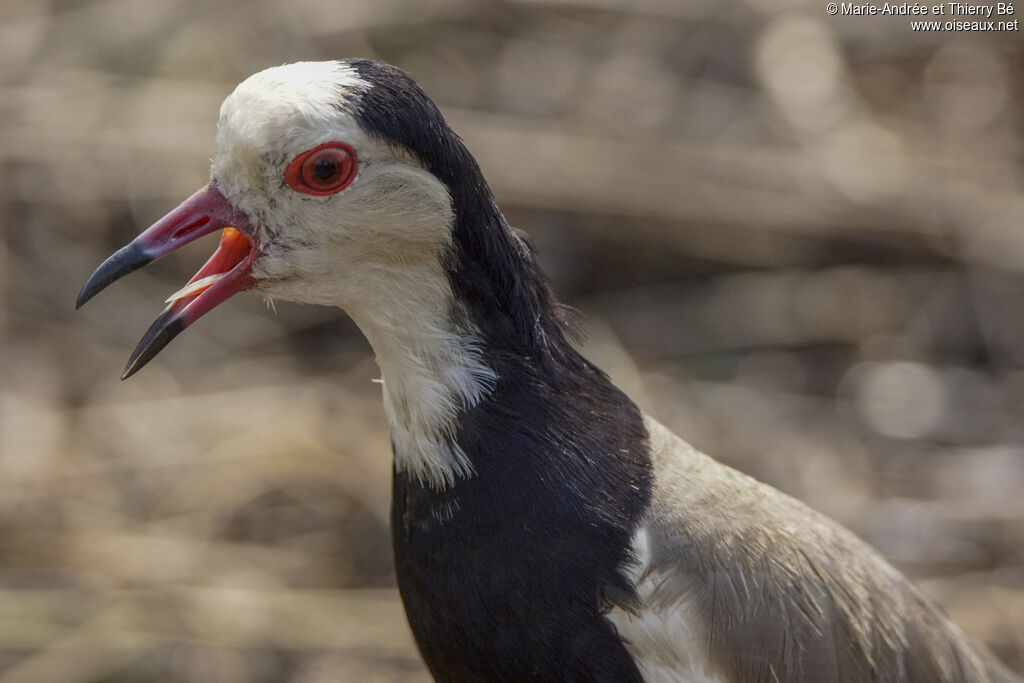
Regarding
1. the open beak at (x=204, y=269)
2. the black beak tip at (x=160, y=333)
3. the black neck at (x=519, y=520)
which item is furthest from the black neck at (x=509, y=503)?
the black beak tip at (x=160, y=333)

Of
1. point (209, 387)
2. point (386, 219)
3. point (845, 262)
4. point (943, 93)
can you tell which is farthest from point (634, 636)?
point (943, 93)

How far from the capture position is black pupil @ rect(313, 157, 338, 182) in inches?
82.4

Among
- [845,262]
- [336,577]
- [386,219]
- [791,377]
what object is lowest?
[336,577]

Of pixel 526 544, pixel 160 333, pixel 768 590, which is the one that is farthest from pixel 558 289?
pixel 160 333

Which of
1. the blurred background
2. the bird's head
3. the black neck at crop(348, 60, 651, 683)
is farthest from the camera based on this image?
the blurred background

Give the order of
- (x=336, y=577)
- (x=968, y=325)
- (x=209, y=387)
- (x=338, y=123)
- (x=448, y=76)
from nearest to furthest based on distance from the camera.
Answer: (x=338, y=123), (x=336, y=577), (x=209, y=387), (x=968, y=325), (x=448, y=76)

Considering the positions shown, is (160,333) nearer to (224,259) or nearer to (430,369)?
(224,259)

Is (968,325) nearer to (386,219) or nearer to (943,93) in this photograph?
(943,93)

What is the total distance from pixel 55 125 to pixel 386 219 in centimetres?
342

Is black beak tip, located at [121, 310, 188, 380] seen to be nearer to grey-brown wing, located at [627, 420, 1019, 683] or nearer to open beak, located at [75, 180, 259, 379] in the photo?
open beak, located at [75, 180, 259, 379]

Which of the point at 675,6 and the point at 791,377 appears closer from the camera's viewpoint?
the point at 791,377

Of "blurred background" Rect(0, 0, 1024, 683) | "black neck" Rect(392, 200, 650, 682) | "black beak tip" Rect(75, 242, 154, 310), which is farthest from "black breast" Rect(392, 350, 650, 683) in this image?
"blurred background" Rect(0, 0, 1024, 683)

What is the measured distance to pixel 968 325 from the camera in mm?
4980

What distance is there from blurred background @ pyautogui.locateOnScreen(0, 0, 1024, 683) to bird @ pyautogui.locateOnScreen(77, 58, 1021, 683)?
1.80 meters
